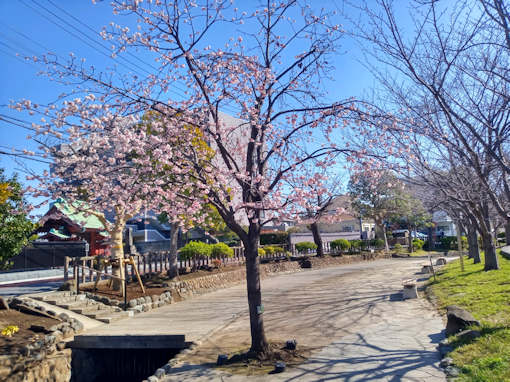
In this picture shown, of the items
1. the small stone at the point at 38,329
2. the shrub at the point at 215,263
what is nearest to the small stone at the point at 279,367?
the small stone at the point at 38,329

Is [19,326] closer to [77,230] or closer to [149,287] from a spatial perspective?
[149,287]

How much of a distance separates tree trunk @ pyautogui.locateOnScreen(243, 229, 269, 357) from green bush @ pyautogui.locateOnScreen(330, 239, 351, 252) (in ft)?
82.5

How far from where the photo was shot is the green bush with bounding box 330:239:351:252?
30.9 m

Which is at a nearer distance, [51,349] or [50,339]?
[51,349]

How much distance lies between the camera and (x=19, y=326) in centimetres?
842

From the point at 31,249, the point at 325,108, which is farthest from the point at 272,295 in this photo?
the point at 31,249

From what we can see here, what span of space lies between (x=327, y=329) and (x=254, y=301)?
2.28 metres

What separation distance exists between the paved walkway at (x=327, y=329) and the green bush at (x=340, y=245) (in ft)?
54.1

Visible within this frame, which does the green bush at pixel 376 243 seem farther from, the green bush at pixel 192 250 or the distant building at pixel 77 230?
the distant building at pixel 77 230

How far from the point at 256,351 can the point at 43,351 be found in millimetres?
4589

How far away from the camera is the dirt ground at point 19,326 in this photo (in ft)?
24.3

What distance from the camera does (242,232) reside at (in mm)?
6934

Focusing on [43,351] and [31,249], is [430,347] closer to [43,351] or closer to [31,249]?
[43,351]

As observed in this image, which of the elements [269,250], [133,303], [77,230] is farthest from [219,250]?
[77,230]
